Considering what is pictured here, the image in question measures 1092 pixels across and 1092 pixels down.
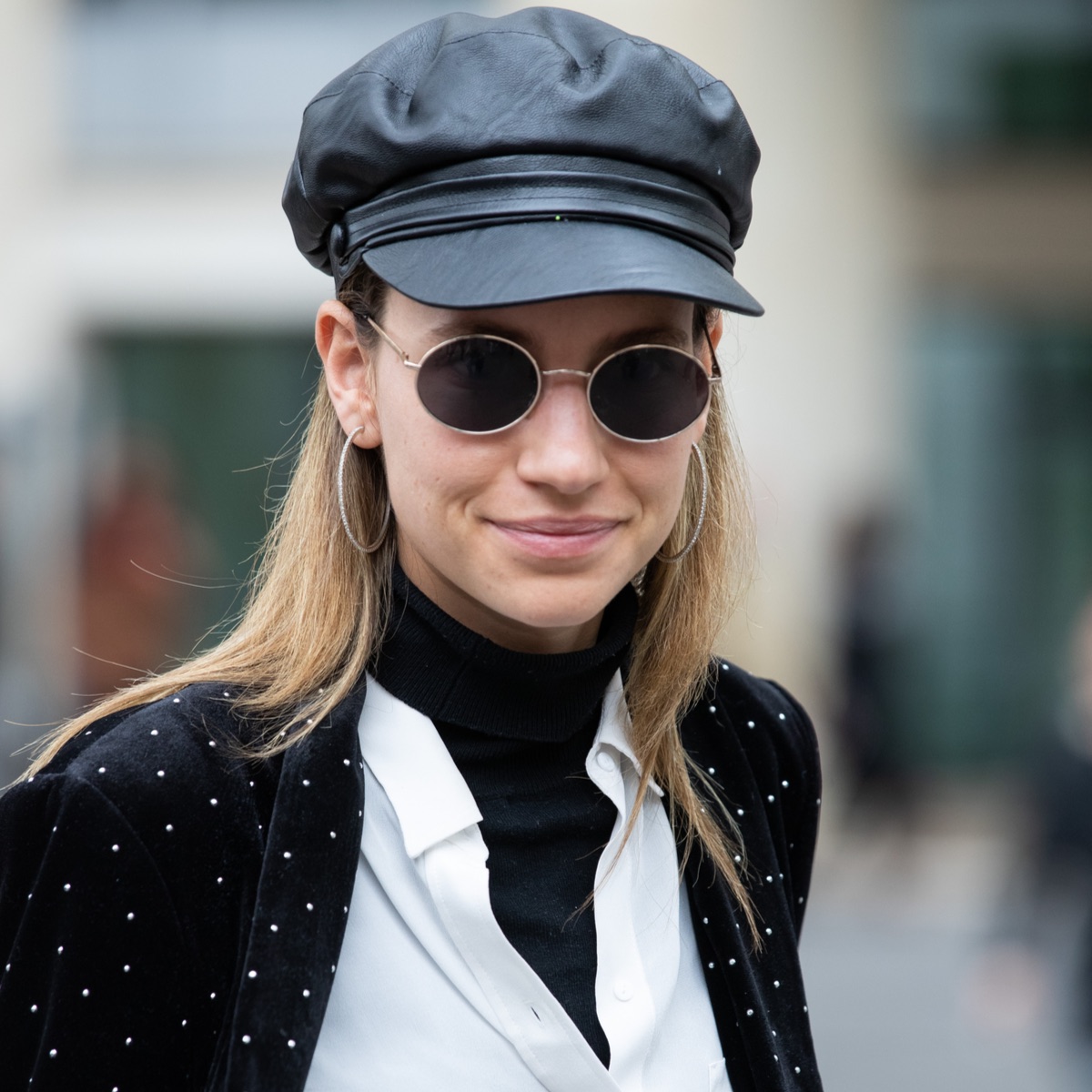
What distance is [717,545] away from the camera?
213 cm

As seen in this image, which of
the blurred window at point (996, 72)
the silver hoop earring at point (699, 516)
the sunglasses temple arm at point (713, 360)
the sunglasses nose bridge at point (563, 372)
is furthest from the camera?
the blurred window at point (996, 72)

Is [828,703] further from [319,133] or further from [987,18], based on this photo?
[319,133]

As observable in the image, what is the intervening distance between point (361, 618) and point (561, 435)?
13.0 inches

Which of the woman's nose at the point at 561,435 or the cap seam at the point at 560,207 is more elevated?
the cap seam at the point at 560,207

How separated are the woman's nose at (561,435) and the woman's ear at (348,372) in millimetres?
211

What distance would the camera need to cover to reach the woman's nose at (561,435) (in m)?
1.69

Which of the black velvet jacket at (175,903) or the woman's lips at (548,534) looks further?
the woman's lips at (548,534)

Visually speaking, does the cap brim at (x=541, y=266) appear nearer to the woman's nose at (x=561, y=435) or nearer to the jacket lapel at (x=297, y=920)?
the woman's nose at (x=561, y=435)

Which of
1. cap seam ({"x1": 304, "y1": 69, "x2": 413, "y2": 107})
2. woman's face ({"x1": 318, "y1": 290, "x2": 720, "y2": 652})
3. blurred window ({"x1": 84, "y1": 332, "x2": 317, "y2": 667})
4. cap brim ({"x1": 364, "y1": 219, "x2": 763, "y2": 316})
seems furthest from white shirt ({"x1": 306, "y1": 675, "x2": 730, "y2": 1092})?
blurred window ({"x1": 84, "y1": 332, "x2": 317, "y2": 667})

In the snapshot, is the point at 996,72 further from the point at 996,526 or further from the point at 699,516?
the point at 699,516

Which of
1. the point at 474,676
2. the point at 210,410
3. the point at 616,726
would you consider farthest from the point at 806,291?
the point at 474,676

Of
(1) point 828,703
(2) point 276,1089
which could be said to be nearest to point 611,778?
(2) point 276,1089

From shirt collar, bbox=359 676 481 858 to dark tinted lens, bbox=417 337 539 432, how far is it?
1.09 feet

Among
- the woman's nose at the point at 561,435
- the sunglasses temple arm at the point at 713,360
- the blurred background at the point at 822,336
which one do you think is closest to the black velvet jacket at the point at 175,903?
the woman's nose at the point at 561,435
